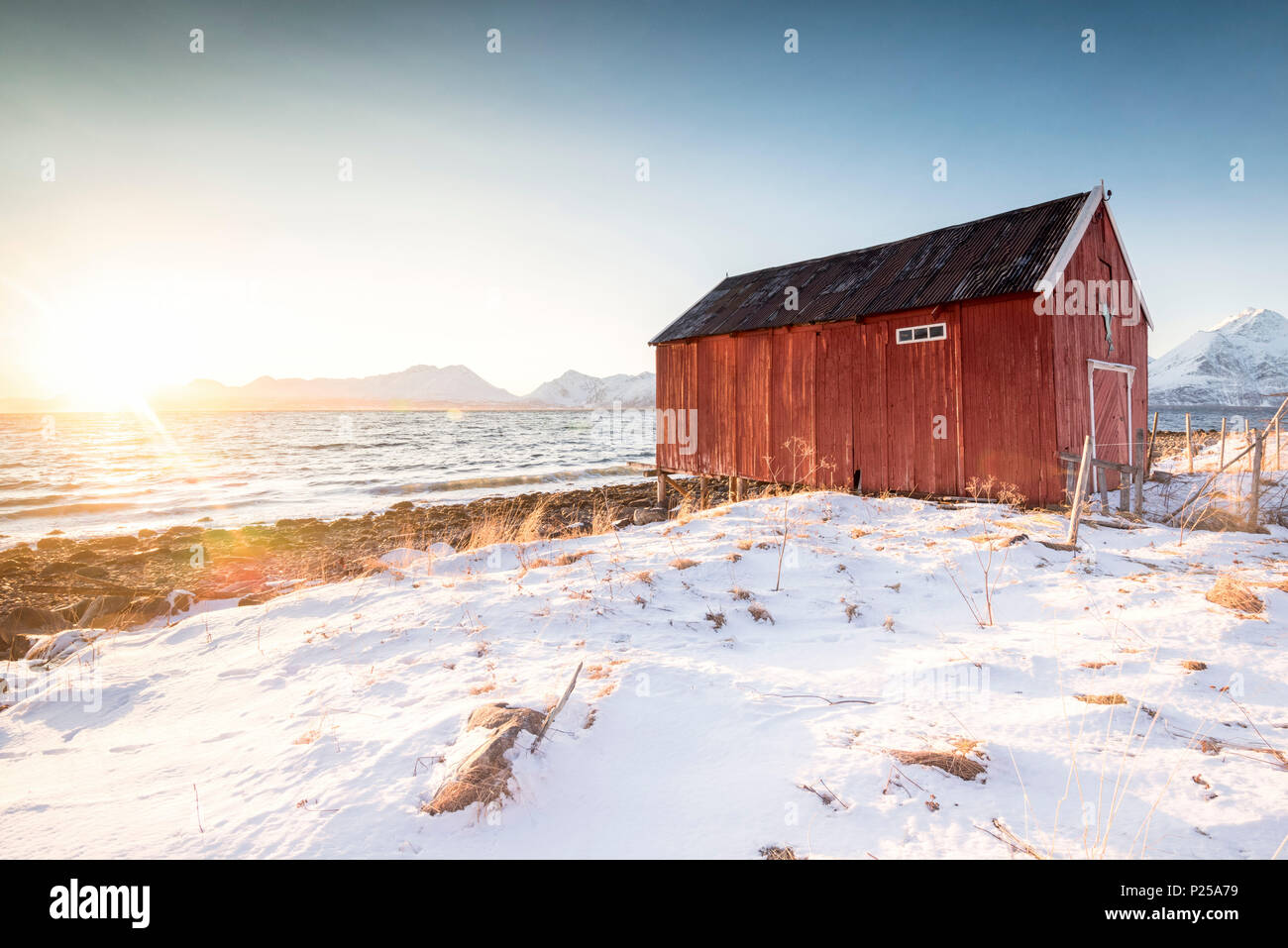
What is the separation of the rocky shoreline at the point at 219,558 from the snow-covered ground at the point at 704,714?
3.33m

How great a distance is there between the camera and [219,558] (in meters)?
15.7

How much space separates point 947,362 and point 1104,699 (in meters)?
11.0

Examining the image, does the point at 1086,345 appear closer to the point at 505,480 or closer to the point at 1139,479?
the point at 1139,479

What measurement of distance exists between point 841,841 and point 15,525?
28.9 m

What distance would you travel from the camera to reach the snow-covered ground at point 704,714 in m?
2.75

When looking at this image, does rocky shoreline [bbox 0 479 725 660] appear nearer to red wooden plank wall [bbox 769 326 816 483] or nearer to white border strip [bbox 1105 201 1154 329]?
red wooden plank wall [bbox 769 326 816 483]

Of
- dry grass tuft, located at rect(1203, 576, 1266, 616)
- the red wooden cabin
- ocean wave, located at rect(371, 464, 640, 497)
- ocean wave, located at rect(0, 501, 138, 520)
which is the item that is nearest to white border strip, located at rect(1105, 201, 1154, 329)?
the red wooden cabin

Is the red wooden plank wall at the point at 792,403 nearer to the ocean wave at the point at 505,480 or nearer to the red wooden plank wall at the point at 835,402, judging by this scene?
the red wooden plank wall at the point at 835,402

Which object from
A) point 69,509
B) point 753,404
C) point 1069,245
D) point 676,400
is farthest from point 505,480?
point 1069,245

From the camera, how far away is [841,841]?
2602 millimetres

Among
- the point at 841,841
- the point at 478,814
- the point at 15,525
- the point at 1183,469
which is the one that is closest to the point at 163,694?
the point at 478,814

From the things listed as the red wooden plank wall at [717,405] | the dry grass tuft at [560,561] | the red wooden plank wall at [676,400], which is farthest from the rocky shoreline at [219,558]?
the dry grass tuft at [560,561]

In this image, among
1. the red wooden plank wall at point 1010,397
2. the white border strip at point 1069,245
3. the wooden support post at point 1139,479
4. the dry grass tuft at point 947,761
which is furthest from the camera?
the red wooden plank wall at point 1010,397

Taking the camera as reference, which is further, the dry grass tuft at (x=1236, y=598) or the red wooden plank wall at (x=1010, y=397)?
the red wooden plank wall at (x=1010, y=397)
